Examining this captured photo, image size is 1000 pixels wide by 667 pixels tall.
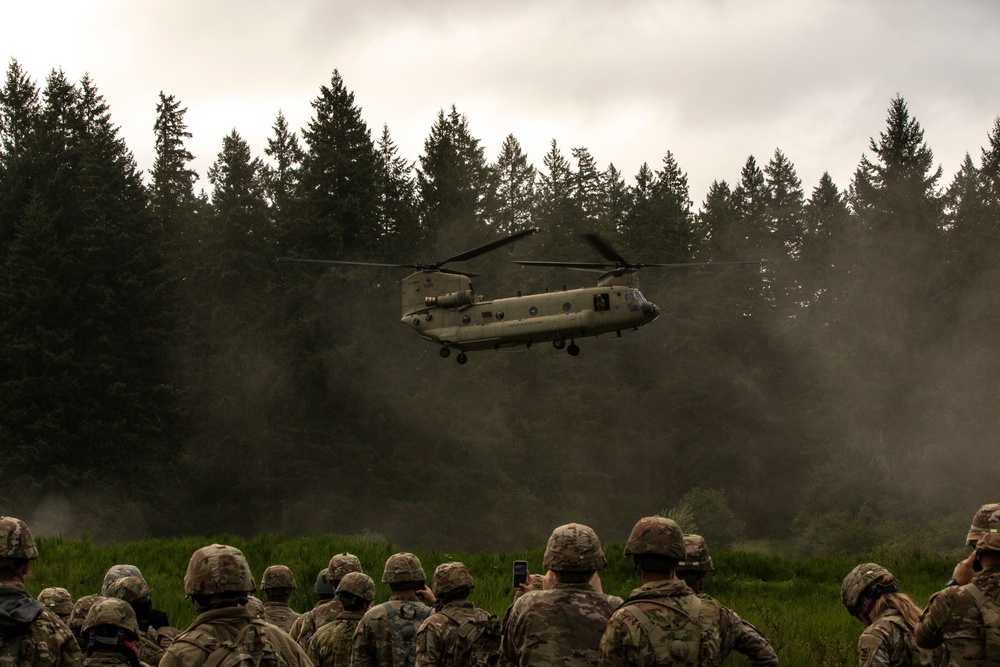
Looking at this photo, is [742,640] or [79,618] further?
[79,618]

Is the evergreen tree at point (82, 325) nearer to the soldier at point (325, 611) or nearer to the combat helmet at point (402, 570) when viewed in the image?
the soldier at point (325, 611)

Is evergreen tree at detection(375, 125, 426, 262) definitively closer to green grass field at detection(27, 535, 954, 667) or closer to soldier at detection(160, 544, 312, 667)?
green grass field at detection(27, 535, 954, 667)

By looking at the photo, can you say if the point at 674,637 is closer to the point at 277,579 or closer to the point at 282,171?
the point at 277,579

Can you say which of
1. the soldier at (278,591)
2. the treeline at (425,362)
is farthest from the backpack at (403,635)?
the treeline at (425,362)

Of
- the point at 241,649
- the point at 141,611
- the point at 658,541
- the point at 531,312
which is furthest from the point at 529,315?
the point at 241,649

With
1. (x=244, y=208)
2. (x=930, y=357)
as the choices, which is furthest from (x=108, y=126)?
(x=930, y=357)

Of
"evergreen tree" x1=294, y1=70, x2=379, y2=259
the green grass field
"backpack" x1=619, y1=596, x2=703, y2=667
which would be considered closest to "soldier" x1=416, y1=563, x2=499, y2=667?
"backpack" x1=619, y1=596, x2=703, y2=667

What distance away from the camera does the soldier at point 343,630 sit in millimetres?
9234

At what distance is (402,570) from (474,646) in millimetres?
1329

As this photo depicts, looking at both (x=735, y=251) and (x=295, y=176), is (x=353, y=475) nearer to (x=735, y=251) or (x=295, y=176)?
(x=295, y=176)

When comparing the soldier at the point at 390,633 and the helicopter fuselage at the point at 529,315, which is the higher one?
the helicopter fuselage at the point at 529,315

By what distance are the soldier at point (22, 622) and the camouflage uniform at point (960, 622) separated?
194 inches

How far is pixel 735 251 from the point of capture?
65.9m

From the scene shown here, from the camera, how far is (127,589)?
8.51m
